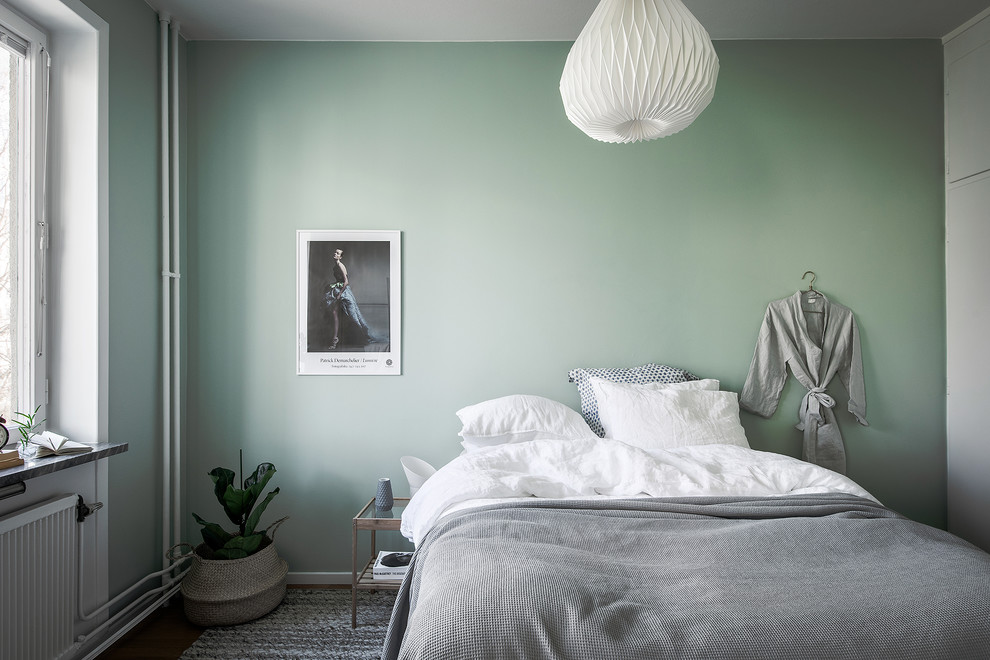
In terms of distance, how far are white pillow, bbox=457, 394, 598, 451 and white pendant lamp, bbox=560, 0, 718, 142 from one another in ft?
4.35

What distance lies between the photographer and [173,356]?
261 centimetres

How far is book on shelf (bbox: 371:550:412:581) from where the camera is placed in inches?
91.7

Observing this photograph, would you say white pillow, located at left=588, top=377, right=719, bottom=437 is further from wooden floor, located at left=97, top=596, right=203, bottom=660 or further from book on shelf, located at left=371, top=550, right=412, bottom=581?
wooden floor, located at left=97, top=596, right=203, bottom=660

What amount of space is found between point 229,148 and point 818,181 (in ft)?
9.53

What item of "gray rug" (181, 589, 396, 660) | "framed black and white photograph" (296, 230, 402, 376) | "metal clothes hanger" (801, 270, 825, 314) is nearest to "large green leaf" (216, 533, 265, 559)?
"gray rug" (181, 589, 396, 660)

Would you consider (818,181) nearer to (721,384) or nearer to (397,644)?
(721,384)

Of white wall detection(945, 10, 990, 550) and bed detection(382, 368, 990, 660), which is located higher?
white wall detection(945, 10, 990, 550)

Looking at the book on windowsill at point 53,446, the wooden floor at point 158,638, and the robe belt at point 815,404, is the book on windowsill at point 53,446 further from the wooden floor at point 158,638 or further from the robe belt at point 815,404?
the robe belt at point 815,404

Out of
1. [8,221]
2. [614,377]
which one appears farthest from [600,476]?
[8,221]

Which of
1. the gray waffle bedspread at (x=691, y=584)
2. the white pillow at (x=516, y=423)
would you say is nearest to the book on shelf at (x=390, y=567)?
the white pillow at (x=516, y=423)

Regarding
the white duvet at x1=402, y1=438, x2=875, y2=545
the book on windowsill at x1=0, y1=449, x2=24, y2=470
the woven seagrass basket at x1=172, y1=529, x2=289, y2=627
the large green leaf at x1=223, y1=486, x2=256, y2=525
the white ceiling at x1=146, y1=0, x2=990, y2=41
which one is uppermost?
the white ceiling at x1=146, y1=0, x2=990, y2=41

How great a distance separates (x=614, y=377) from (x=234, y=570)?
185 centimetres

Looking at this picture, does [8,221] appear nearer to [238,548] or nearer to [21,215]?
[21,215]

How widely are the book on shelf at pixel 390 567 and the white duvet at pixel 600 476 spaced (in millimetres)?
304
